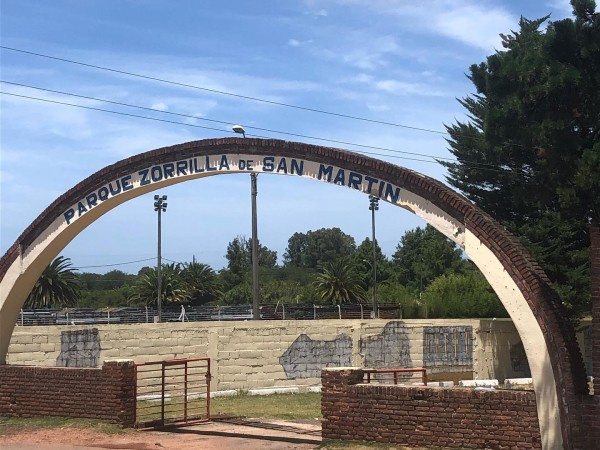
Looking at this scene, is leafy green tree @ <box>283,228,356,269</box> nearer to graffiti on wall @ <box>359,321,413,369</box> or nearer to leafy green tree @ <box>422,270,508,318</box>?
leafy green tree @ <box>422,270,508,318</box>

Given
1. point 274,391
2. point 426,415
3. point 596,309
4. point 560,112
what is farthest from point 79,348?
point 596,309

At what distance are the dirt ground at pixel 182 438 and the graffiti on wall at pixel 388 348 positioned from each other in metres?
8.87

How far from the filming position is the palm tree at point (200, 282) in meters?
65.9

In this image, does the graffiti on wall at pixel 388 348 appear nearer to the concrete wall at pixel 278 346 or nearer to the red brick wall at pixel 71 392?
the concrete wall at pixel 278 346

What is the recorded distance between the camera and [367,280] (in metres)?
75.8

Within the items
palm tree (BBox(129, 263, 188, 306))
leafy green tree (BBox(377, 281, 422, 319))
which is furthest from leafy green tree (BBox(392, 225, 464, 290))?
palm tree (BBox(129, 263, 188, 306))

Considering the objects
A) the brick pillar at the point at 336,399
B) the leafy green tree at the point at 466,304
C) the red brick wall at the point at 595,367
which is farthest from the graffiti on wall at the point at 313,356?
the leafy green tree at the point at 466,304

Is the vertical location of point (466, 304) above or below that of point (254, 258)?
below

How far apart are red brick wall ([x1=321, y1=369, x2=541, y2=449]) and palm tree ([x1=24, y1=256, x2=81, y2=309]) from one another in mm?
40118

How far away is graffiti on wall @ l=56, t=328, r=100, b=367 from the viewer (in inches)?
840

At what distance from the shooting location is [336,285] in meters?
56.1

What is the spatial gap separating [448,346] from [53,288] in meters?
32.1

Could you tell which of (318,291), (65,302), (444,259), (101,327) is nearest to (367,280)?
(444,259)

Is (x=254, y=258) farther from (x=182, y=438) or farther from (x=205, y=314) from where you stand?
(x=182, y=438)
